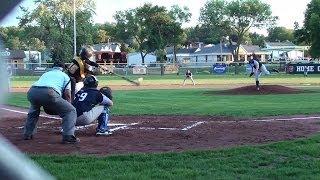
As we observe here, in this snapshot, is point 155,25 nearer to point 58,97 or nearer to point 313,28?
point 313,28

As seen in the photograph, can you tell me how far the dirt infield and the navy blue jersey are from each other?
0.51 metres

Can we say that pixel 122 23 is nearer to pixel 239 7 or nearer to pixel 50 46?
pixel 239 7

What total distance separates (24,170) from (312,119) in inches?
460

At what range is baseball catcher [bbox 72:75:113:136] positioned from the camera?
9.19 m

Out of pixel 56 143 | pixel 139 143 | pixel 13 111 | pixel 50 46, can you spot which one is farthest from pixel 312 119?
pixel 50 46

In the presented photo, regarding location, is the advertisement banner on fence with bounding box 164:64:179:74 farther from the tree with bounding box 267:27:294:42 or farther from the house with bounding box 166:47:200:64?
the tree with bounding box 267:27:294:42

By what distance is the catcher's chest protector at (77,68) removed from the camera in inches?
389

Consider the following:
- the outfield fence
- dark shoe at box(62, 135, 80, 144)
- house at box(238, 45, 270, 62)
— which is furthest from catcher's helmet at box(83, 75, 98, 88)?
house at box(238, 45, 270, 62)

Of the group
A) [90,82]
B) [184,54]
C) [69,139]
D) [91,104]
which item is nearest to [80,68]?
[90,82]

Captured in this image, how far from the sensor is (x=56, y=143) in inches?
336

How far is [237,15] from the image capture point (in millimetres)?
105812

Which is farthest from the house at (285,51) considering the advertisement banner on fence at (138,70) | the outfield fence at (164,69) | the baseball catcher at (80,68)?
the baseball catcher at (80,68)

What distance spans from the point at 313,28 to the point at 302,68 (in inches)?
250

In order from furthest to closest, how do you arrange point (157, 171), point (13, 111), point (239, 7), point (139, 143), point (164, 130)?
point (239, 7) → point (13, 111) → point (164, 130) → point (139, 143) → point (157, 171)
